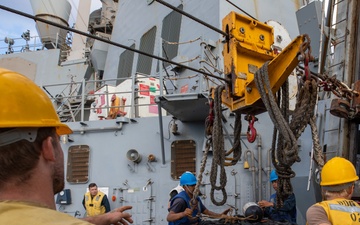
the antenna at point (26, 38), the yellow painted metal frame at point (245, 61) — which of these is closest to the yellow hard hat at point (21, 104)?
the yellow painted metal frame at point (245, 61)

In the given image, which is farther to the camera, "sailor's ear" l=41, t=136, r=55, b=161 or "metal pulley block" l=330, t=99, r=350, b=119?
"metal pulley block" l=330, t=99, r=350, b=119

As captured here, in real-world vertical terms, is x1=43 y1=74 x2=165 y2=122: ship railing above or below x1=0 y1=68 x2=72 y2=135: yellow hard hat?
above

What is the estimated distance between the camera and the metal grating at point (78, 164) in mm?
7520

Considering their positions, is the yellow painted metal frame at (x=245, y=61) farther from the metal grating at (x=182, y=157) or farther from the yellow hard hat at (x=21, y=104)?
the metal grating at (x=182, y=157)

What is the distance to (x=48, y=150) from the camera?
116 centimetres

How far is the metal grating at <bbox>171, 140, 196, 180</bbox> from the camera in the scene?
688cm

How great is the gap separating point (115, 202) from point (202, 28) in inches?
146

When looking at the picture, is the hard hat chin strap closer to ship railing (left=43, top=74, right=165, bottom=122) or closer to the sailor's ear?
the sailor's ear

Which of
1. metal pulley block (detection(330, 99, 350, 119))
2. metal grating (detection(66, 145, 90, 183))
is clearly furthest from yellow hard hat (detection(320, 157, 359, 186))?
metal grating (detection(66, 145, 90, 183))

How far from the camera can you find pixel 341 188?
8.13 ft

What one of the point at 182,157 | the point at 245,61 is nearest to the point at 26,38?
the point at 182,157

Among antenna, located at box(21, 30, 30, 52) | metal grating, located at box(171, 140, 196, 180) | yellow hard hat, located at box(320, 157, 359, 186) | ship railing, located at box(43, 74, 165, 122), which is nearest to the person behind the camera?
yellow hard hat, located at box(320, 157, 359, 186)

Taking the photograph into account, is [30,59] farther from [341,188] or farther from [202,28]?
[341,188]

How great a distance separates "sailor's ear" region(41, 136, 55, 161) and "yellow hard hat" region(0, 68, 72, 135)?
48 mm
